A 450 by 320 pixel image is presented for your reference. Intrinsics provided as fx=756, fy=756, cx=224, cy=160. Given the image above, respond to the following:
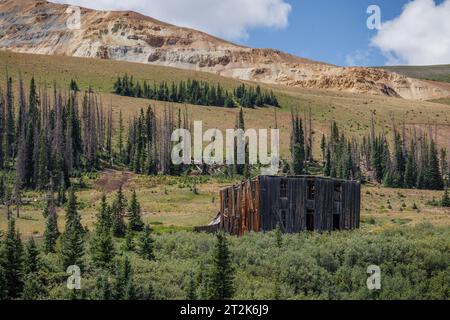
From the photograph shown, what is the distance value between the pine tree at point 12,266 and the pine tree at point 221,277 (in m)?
6.99

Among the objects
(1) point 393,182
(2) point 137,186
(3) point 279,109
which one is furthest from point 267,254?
(3) point 279,109

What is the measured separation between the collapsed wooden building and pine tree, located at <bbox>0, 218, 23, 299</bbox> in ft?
50.5

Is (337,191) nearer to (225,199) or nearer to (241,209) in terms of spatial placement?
(241,209)

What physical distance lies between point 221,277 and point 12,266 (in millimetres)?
7757

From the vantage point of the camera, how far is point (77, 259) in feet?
98.7

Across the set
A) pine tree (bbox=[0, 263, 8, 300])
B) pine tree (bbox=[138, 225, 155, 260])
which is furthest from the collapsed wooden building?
pine tree (bbox=[0, 263, 8, 300])

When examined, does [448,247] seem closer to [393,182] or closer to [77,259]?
[77,259]

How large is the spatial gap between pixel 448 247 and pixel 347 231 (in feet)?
24.6

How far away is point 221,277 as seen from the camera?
83.4 feet

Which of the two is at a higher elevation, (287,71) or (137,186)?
(287,71)

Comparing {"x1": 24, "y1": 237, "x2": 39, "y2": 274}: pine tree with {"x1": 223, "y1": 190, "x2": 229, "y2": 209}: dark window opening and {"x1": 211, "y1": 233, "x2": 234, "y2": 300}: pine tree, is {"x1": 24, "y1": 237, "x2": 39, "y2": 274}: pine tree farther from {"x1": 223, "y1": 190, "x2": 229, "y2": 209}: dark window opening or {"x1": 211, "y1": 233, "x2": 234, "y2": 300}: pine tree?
{"x1": 223, "y1": 190, "x2": 229, "y2": 209}: dark window opening

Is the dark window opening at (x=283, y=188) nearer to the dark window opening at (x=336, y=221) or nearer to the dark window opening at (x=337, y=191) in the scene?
the dark window opening at (x=337, y=191)

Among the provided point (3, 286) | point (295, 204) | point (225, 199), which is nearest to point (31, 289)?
point (3, 286)

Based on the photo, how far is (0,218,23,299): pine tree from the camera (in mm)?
26484
